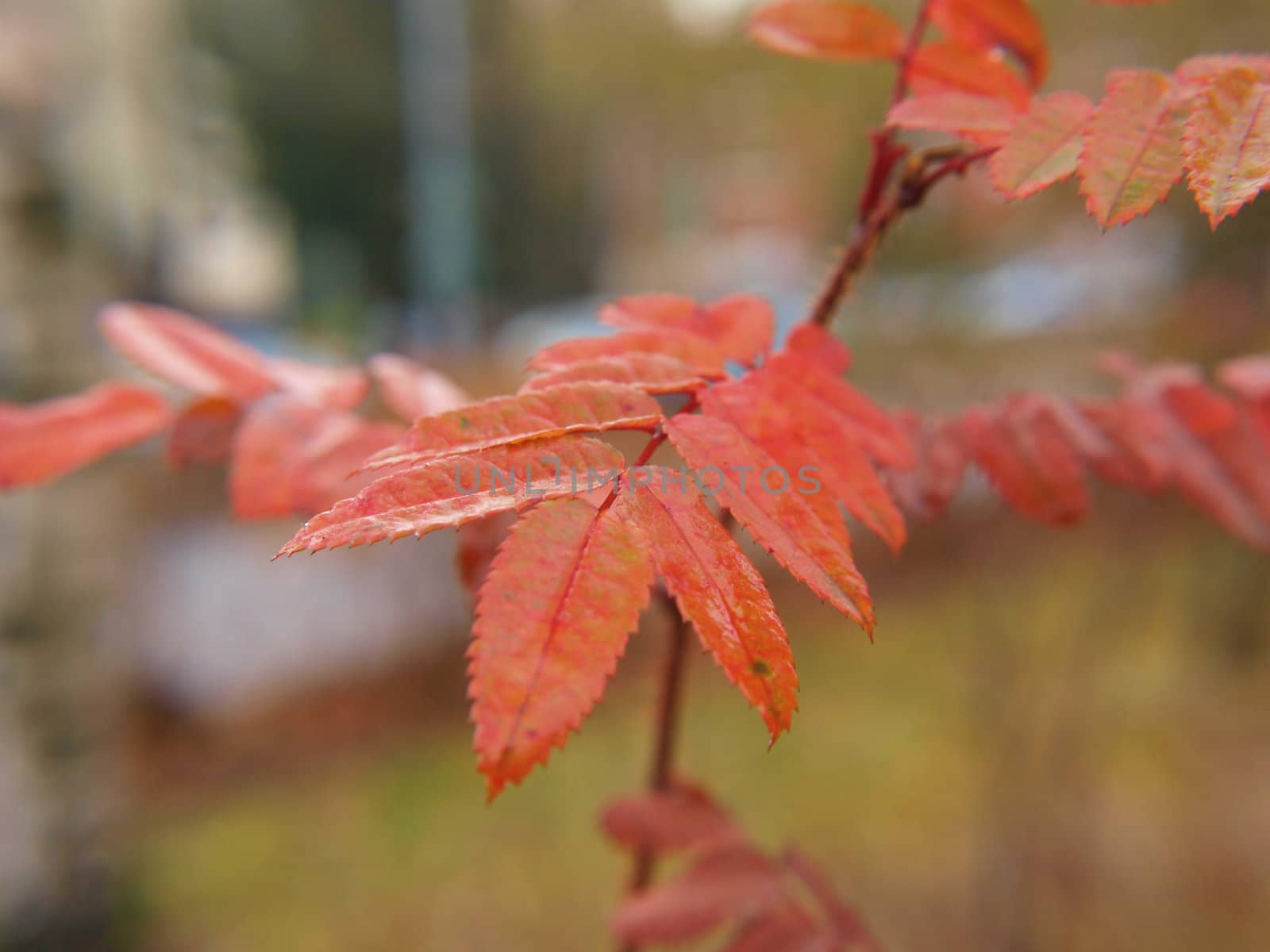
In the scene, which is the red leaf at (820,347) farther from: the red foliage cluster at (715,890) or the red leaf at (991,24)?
the red foliage cluster at (715,890)

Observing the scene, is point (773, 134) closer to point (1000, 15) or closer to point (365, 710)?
point (365, 710)

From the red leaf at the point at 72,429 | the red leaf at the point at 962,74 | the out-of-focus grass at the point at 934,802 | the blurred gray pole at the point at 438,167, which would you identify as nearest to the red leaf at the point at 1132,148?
the red leaf at the point at 962,74

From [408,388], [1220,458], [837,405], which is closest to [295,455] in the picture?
[408,388]

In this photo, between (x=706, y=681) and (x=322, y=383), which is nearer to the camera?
(x=322, y=383)

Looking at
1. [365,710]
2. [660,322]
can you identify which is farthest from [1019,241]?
[660,322]

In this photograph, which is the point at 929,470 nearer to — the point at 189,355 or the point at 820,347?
the point at 820,347

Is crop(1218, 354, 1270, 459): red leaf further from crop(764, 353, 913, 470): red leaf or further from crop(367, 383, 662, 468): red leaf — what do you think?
crop(367, 383, 662, 468): red leaf
